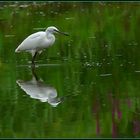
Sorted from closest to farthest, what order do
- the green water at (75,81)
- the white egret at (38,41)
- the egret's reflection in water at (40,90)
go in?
1. the green water at (75,81)
2. the egret's reflection in water at (40,90)
3. the white egret at (38,41)

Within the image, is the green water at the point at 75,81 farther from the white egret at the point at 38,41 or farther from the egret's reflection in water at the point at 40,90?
the white egret at the point at 38,41

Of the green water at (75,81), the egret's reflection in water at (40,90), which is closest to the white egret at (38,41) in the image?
the green water at (75,81)

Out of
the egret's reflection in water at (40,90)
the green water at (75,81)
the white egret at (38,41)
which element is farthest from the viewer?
the white egret at (38,41)

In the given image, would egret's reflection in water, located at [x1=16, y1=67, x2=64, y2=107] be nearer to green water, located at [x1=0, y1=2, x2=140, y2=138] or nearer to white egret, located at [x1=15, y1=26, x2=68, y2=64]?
green water, located at [x1=0, y1=2, x2=140, y2=138]

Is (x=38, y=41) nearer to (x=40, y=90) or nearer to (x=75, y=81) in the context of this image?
(x=75, y=81)

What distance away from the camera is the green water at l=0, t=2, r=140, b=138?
9.23 m

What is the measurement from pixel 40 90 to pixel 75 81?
780mm

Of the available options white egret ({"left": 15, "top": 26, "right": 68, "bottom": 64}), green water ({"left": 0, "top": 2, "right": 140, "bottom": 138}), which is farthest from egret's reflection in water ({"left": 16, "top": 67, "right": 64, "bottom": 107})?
white egret ({"left": 15, "top": 26, "right": 68, "bottom": 64})

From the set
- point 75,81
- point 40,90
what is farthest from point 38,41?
point 40,90

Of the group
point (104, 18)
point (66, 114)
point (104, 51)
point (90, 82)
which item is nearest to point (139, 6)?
point (104, 18)

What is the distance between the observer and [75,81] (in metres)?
12.1

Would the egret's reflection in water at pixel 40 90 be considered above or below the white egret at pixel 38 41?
below

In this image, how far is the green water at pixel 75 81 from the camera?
923 cm

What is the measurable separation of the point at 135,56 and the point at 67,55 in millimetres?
1528
